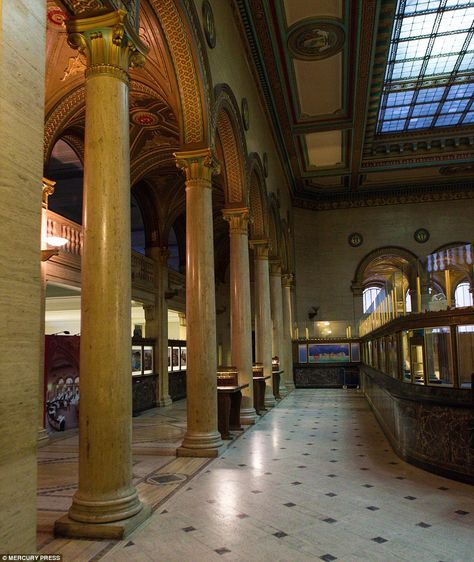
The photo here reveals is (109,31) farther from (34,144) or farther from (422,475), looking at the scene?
(422,475)

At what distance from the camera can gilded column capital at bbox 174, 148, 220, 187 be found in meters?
8.35

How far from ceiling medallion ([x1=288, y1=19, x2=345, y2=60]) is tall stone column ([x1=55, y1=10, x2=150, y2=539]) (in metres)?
8.51

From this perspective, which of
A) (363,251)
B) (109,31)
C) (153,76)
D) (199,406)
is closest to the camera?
(109,31)

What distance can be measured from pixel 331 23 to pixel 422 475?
34.0 feet

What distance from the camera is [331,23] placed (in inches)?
481

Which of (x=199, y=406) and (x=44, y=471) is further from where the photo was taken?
(x=199, y=406)

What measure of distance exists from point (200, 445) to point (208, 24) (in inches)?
269

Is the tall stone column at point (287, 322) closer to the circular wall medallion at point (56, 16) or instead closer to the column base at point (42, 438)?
the column base at point (42, 438)

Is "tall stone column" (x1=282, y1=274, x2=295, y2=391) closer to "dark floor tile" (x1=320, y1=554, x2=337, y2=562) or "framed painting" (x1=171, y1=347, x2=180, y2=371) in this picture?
"framed painting" (x1=171, y1=347, x2=180, y2=371)

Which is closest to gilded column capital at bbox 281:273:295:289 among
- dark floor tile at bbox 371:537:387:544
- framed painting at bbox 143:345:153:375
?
framed painting at bbox 143:345:153:375

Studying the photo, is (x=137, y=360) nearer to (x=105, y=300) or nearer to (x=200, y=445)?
(x=200, y=445)

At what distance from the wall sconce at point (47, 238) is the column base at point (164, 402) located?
7140 millimetres

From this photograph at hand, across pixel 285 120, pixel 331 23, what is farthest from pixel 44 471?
pixel 285 120

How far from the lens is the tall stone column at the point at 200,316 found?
315 inches
